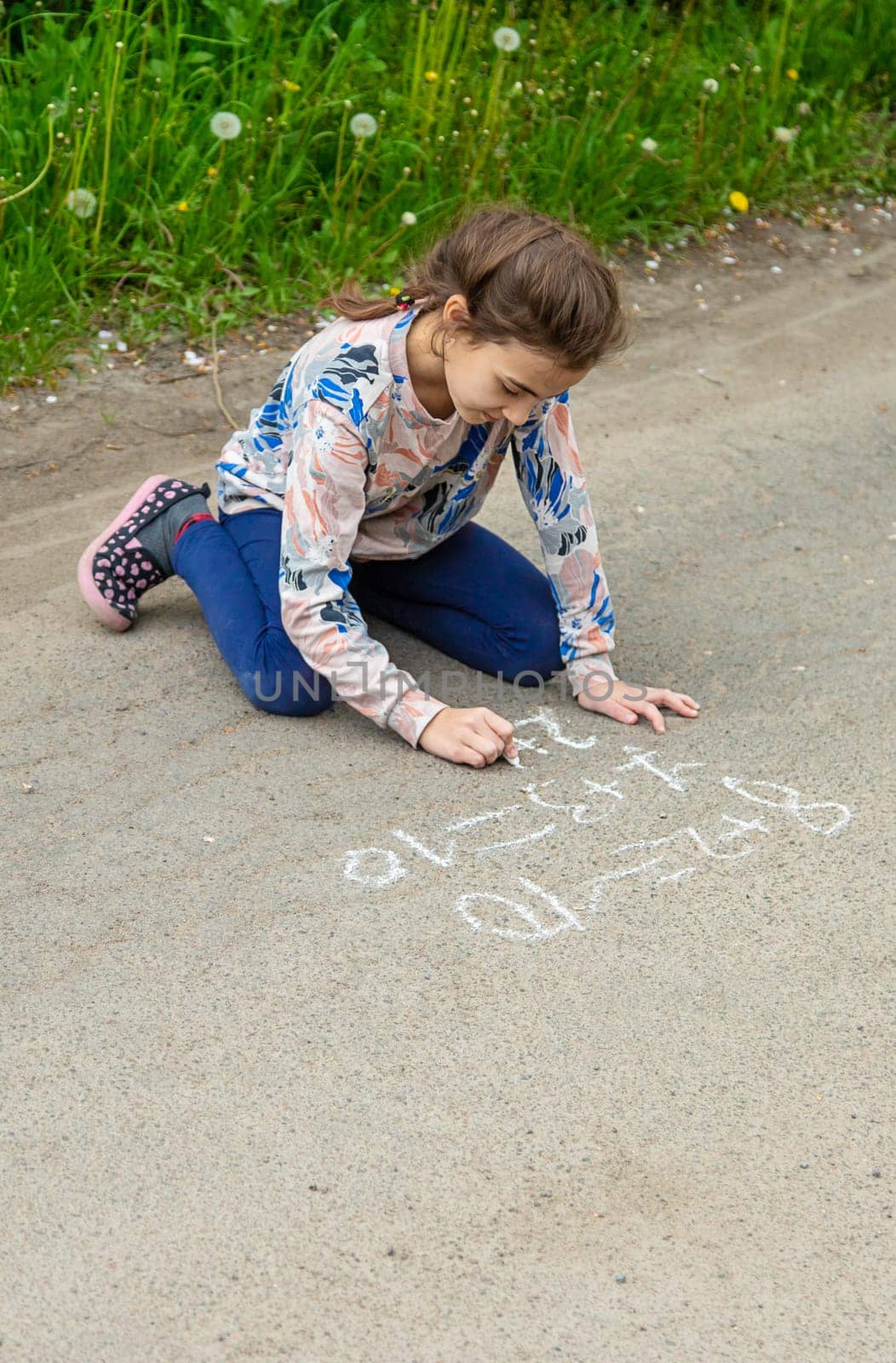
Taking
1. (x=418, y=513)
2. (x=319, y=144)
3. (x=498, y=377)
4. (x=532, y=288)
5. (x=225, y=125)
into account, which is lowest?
(x=418, y=513)

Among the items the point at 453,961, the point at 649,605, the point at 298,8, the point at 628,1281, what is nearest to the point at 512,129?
the point at 298,8

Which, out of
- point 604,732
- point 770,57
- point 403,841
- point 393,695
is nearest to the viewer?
point 403,841

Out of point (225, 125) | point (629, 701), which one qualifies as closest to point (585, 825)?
point (629, 701)

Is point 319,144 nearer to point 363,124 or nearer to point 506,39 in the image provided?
point 363,124

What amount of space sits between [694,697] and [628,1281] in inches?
54.4

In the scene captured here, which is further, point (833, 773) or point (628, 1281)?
point (833, 773)

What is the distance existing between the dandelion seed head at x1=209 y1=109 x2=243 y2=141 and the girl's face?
1.99 m

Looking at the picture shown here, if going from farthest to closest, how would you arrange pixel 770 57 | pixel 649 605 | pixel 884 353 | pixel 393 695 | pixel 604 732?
pixel 770 57, pixel 884 353, pixel 649 605, pixel 604 732, pixel 393 695

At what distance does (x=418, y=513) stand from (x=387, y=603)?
276 millimetres

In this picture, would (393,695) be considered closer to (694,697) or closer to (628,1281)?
(694,697)

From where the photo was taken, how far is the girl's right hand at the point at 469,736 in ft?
8.30

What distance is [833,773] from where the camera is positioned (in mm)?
2643

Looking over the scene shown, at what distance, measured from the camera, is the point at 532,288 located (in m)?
2.24

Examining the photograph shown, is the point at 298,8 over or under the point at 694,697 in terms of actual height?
over
